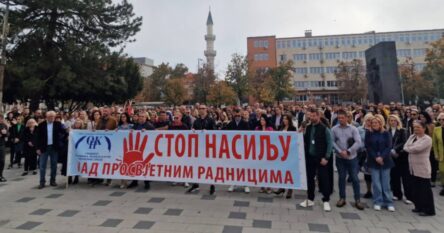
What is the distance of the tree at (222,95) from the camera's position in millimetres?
41125

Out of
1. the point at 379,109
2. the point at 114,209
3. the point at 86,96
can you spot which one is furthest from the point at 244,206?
the point at 86,96

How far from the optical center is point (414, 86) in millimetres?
52094

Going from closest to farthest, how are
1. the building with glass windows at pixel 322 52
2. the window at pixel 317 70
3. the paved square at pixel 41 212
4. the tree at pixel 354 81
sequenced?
the paved square at pixel 41 212 → the tree at pixel 354 81 → the building with glass windows at pixel 322 52 → the window at pixel 317 70

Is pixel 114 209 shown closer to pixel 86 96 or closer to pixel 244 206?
pixel 244 206

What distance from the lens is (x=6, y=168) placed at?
10.7 metres

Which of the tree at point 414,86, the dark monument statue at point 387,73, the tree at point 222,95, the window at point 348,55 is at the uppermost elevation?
the window at point 348,55

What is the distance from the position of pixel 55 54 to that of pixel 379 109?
2093cm

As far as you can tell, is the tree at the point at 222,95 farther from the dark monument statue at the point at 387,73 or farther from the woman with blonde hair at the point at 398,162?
the woman with blonde hair at the point at 398,162

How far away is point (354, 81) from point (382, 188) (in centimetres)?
5570

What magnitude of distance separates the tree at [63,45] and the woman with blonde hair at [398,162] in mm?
19799

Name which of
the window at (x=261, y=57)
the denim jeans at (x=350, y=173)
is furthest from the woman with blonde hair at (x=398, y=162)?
the window at (x=261, y=57)

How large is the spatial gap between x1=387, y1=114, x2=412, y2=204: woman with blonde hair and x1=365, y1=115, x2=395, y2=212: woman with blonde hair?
0.98 feet

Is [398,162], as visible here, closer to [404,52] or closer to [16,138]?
[16,138]

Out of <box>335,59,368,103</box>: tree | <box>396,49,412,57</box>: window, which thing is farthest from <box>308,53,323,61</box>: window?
<box>396,49,412,57</box>: window
